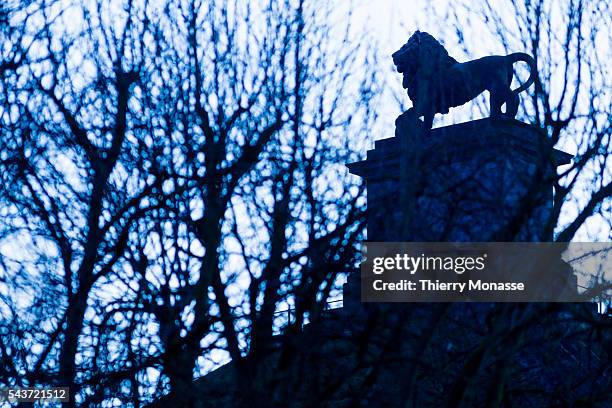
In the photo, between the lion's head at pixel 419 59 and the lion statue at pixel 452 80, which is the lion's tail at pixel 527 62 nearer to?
the lion statue at pixel 452 80

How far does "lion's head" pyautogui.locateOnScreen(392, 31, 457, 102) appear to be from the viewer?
19.9 meters

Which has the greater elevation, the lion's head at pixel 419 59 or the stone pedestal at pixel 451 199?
the lion's head at pixel 419 59

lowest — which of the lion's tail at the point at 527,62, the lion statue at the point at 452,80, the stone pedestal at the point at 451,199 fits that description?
the stone pedestal at the point at 451,199

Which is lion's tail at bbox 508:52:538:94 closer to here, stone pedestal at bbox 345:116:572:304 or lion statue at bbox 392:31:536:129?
stone pedestal at bbox 345:116:572:304

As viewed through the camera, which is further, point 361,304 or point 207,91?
point 207,91

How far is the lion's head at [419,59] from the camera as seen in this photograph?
19.9 meters

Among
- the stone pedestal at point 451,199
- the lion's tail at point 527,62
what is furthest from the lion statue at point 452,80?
the stone pedestal at point 451,199

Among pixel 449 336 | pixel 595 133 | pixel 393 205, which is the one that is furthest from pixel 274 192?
pixel 595 133

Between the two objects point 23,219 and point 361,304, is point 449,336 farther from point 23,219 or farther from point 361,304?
point 23,219

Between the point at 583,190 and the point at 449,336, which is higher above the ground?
the point at 583,190

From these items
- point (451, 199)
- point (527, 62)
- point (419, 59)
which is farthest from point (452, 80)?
point (451, 199)

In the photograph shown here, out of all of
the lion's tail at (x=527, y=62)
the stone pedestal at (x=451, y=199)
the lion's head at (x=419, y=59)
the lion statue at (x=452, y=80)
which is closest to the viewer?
the stone pedestal at (x=451, y=199)

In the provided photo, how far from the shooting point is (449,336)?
491 inches

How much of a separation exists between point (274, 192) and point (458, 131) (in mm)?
3830
